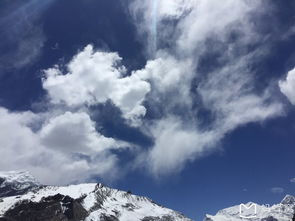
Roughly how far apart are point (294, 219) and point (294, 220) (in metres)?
0.22

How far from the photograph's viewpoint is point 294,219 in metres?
96.5

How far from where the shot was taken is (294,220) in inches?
3799
